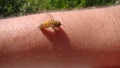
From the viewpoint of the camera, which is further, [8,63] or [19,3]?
[19,3]

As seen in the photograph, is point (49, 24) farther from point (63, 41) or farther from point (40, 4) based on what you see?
point (40, 4)

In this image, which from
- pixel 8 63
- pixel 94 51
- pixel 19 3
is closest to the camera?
pixel 8 63

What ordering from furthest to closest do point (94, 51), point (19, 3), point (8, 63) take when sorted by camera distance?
point (19, 3) → point (94, 51) → point (8, 63)

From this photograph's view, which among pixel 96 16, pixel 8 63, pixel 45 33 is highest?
pixel 96 16

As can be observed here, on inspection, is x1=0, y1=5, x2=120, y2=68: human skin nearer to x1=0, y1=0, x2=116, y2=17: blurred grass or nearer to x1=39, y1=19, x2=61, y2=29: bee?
x1=39, y1=19, x2=61, y2=29: bee

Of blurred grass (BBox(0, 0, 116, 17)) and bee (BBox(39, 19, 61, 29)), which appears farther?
blurred grass (BBox(0, 0, 116, 17))

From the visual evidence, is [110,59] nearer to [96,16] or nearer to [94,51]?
[94,51]

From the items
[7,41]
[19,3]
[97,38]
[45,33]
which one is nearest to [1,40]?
[7,41]

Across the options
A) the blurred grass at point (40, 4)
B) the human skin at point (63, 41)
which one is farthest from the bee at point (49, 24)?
the blurred grass at point (40, 4)

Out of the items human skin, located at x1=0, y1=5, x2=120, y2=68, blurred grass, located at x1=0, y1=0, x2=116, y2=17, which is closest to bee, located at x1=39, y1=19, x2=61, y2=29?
human skin, located at x1=0, y1=5, x2=120, y2=68
